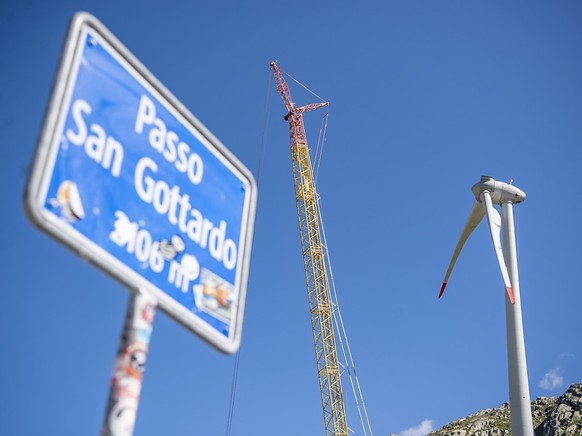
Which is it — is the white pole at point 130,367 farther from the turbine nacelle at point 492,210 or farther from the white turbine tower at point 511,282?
the turbine nacelle at point 492,210

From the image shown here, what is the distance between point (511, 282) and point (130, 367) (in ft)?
105

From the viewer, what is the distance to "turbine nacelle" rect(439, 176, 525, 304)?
31562mm

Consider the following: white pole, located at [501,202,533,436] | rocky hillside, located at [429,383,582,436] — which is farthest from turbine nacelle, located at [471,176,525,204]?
rocky hillside, located at [429,383,582,436]

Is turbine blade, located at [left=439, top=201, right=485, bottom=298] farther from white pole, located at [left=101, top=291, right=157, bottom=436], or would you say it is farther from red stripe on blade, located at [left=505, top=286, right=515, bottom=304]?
white pole, located at [left=101, top=291, right=157, bottom=436]

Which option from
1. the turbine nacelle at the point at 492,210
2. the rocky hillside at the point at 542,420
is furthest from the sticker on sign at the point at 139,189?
the rocky hillside at the point at 542,420

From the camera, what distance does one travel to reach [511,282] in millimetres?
32062

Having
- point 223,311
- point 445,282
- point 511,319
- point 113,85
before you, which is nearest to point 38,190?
point 113,85

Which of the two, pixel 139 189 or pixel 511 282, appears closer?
pixel 139 189

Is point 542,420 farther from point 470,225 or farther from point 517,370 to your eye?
point 517,370

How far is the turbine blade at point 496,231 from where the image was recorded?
31.0 meters

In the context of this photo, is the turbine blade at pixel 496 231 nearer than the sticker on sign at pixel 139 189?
No

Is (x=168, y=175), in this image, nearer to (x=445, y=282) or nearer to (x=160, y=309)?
(x=160, y=309)

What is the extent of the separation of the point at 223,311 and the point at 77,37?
4.67 feet

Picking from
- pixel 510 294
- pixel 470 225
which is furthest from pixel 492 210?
pixel 510 294
